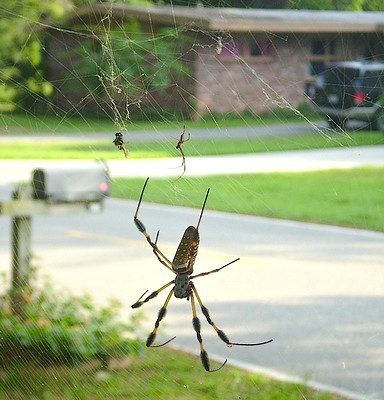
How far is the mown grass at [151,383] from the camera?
1.29 metres

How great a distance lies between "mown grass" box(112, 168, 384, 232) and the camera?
82 cm

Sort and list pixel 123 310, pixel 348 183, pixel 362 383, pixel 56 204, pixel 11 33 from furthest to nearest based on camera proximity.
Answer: pixel 123 310 → pixel 56 204 → pixel 11 33 → pixel 362 383 → pixel 348 183

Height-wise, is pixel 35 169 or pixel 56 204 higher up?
pixel 35 169

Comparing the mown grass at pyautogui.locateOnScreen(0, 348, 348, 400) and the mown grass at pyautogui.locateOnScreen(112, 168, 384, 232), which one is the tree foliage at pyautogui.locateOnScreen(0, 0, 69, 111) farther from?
the mown grass at pyautogui.locateOnScreen(0, 348, 348, 400)

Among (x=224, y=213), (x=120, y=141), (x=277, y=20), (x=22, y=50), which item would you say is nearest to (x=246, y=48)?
(x=277, y=20)

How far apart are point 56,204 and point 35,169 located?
335mm

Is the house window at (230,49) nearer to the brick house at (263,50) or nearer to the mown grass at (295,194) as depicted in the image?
the brick house at (263,50)

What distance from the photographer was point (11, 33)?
157 centimetres

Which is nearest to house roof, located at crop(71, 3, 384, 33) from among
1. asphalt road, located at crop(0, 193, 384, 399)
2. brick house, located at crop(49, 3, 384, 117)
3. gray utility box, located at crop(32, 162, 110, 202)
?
brick house, located at crop(49, 3, 384, 117)

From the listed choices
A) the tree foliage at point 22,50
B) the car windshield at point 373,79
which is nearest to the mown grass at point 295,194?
the car windshield at point 373,79

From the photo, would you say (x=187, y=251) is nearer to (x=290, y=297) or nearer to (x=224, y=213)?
(x=224, y=213)

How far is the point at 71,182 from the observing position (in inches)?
62.4

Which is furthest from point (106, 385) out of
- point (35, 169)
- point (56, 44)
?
point (56, 44)

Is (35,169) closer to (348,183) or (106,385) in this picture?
(106,385)
